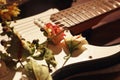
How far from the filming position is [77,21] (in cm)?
101

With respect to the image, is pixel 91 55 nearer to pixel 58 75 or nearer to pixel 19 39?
pixel 58 75

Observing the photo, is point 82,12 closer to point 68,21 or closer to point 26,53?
point 68,21

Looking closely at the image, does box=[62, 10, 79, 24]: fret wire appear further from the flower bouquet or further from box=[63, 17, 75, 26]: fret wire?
the flower bouquet

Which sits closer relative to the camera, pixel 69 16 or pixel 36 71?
pixel 36 71

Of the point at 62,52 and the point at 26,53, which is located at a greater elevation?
the point at 26,53

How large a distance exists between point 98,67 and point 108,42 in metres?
0.25

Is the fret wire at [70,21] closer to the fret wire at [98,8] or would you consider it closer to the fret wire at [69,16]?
the fret wire at [69,16]

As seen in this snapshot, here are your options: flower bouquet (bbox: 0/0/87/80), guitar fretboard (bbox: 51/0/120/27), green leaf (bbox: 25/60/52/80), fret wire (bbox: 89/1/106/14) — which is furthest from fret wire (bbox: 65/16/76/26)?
green leaf (bbox: 25/60/52/80)

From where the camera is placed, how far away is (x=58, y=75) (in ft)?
2.68

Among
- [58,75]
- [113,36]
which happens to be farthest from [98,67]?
[113,36]

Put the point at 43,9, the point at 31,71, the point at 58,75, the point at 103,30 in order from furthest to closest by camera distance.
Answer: the point at 103,30, the point at 43,9, the point at 58,75, the point at 31,71

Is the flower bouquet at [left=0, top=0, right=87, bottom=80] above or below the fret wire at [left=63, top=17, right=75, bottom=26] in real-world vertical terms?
above

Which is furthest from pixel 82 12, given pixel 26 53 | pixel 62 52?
pixel 26 53

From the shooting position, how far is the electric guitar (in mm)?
Result: 912
